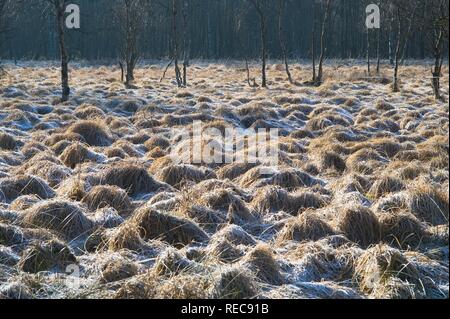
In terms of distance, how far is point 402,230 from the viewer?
17.2 feet

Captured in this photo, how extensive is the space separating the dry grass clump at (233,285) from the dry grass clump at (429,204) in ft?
8.63

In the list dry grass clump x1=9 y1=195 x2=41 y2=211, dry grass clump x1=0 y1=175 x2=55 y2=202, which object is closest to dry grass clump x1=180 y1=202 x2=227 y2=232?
dry grass clump x1=9 y1=195 x2=41 y2=211

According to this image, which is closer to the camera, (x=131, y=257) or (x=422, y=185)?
(x=131, y=257)

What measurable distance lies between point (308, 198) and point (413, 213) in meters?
1.23

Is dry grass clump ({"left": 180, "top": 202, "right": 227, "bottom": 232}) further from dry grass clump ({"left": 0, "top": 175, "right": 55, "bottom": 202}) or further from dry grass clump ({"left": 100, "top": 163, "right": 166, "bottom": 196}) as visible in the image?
dry grass clump ({"left": 0, "top": 175, "right": 55, "bottom": 202})

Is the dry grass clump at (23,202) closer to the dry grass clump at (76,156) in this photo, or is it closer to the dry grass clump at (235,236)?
the dry grass clump at (76,156)

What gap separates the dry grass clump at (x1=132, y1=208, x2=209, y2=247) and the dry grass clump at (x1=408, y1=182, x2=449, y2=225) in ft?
7.88

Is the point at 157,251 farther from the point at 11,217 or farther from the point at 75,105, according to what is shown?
the point at 75,105

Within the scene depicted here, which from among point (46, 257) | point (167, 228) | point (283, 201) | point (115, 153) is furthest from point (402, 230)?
point (115, 153)

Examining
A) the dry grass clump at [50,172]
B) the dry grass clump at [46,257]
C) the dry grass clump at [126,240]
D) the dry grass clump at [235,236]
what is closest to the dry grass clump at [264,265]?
the dry grass clump at [235,236]

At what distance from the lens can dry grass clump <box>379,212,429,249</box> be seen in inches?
201

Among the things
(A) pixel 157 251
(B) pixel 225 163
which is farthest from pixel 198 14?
(A) pixel 157 251

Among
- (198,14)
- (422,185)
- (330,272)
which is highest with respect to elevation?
(198,14)

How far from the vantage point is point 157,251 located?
4816 mm
